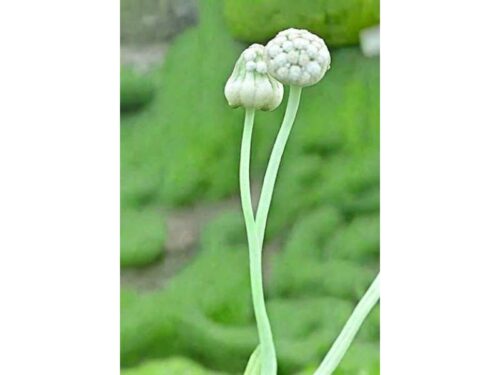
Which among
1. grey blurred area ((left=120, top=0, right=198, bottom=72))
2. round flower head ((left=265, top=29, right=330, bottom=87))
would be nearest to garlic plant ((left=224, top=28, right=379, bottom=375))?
round flower head ((left=265, top=29, right=330, bottom=87))

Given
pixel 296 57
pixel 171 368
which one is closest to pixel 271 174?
pixel 296 57

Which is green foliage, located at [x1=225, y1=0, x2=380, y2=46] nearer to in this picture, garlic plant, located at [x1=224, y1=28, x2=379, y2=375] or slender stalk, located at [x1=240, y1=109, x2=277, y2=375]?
garlic plant, located at [x1=224, y1=28, x2=379, y2=375]

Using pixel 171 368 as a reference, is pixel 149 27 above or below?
above

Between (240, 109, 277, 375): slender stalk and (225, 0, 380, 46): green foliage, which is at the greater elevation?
(225, 0, 380, 46): green foliage

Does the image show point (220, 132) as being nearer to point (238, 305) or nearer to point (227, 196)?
point (227, 196)

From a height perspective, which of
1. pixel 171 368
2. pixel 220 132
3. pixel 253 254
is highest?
pixel 220 132

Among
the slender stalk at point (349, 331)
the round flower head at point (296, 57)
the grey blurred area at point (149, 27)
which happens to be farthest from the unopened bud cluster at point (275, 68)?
the slender stalk at point (349, 331)
